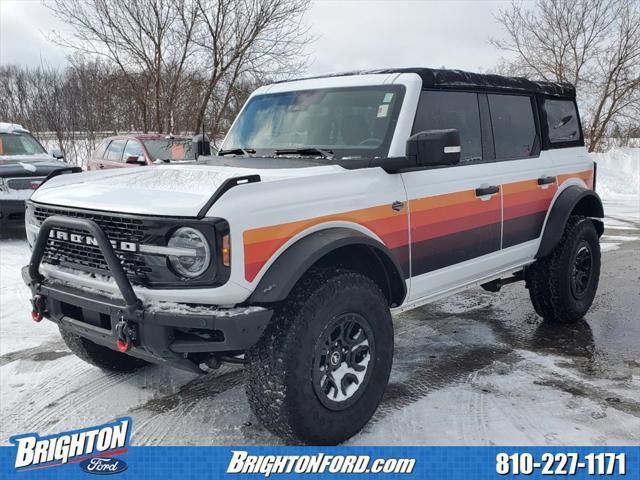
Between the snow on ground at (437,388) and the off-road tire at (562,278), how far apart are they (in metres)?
0.14

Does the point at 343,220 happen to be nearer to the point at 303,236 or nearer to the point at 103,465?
the point at 303,236

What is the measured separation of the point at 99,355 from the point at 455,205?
257 cm

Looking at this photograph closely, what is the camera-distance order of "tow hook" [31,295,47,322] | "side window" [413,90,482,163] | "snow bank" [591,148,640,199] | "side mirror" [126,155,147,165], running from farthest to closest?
"snow bank" [591,148,640,199], "side mirror" [126,155,147,165], "side window" [413,90,482,163], "tow hook" [31,295,47,322]

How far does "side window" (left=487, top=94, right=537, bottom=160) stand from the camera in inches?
171

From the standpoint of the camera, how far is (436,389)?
12.2 feet

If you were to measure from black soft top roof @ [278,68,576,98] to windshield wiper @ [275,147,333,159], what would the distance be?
0.73 m

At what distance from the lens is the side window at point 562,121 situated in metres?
4.99

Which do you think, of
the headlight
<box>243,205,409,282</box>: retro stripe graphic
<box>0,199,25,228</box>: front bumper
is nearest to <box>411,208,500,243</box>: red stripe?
<box>243,205,409,282</box>: retro stripe graphic

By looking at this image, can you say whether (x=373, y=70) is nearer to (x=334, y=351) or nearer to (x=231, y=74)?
(x=334, y=351)

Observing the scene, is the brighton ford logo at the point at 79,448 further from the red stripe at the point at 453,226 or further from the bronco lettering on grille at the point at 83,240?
the red stripe at the point at 453,226

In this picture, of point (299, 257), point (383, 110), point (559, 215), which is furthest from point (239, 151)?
point (559, 215)

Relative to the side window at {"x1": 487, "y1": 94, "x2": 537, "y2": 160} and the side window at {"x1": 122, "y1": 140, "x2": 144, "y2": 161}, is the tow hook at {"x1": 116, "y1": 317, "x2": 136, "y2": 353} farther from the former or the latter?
the side window at {"x1": 122, "y1": 140, "x2": 144, "y2": 161}

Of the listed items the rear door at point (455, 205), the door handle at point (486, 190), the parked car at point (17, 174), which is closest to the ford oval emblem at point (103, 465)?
the rear door at point (455, 205)

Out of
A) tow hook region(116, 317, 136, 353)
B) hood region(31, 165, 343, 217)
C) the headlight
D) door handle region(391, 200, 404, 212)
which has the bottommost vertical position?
tow hook region(116, 317, 136, 353)
